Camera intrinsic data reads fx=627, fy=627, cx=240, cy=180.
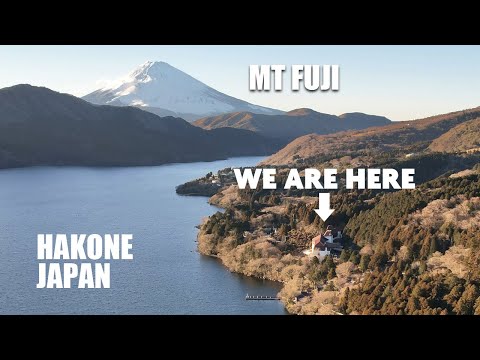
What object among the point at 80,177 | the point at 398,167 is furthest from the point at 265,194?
the point at 80,177

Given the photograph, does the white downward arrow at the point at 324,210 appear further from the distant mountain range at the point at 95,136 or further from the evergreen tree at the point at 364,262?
the distant mountain range at the point at 95,136

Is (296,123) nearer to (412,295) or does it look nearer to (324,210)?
(324,210)

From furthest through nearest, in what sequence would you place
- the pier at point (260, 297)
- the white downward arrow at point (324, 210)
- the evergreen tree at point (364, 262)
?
the white downward arrow at point (324, 210) < the pier at point (260, 297) < the evergreen tree at point (364, 262)

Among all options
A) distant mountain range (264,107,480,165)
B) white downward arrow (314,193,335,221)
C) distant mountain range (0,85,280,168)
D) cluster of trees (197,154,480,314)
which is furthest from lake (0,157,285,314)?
distant mountain range (0,85,280,168)

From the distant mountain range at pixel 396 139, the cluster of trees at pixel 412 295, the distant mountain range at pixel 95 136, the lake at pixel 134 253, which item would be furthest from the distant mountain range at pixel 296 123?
the cluster of trees at pixel 412 295

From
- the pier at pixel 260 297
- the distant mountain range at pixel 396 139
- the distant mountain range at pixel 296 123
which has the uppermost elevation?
the distant mountain range at pixel 296 123
